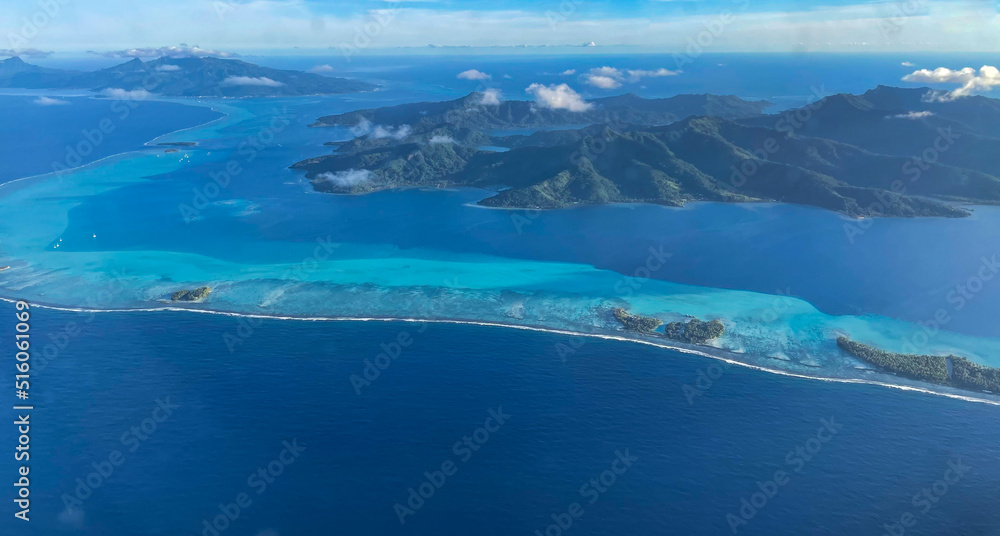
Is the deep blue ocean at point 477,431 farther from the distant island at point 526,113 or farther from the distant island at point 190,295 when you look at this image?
the distant island at point 526,113

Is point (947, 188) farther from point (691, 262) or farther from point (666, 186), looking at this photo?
point (691, 262)

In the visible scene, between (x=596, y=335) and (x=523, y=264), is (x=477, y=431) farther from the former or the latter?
(x=523, y=264)

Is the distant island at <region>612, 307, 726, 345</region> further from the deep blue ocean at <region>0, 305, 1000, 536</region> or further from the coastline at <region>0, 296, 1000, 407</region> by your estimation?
the deep blue ocean at <region>0, 305, 1000, 536</region>

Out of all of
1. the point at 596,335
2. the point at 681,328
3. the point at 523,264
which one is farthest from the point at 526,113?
the point at 596,335

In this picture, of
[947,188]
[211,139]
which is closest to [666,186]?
[947,188]

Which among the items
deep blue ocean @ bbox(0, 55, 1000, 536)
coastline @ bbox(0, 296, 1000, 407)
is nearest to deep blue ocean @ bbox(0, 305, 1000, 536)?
deep blue ocean @ bbox(0, 55, 1000, 536)

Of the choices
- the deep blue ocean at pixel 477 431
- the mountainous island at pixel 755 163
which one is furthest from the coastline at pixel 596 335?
the mountainous island at pixel 755 163
